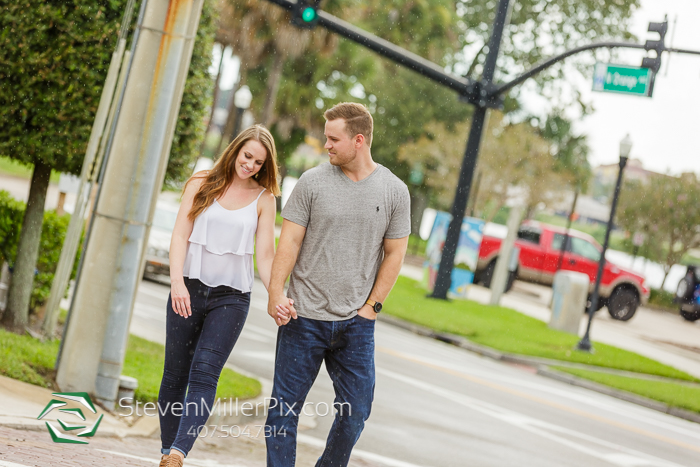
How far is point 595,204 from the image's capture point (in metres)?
94.0

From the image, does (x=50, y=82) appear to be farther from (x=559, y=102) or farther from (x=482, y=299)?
(x=559, y=102)

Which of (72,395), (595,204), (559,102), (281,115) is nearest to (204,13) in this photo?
(72,395)

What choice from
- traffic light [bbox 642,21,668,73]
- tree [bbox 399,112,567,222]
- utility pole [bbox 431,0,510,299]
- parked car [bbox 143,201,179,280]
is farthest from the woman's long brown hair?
tree [bbox 399,112,567,222]

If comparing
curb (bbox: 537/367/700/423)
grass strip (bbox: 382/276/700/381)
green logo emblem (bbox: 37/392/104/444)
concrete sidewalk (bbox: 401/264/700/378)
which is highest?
concrete sidewalk (bbox: 401/264/700/378)

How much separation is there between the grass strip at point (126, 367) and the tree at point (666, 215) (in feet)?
102

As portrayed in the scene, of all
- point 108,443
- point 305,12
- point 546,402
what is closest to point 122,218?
point 108,443

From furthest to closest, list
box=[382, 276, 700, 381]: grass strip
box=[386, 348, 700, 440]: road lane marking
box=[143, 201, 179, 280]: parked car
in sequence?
box=[382, 276, 700, 381]: grass strip, box=[143, 201, 179, 280]: parked car, box=[386, 348, 700, 440]: road lane marking

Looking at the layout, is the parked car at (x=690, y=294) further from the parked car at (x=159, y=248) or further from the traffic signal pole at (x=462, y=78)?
the parked car at (x=159, y=248)

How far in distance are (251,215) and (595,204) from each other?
3694 inches

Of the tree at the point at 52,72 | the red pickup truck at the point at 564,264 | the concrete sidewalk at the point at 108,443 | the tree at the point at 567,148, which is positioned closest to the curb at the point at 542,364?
the concrete sidewalk at the point at 108,443

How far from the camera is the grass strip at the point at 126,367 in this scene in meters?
6.24

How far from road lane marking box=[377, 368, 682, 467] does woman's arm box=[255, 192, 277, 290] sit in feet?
15.7

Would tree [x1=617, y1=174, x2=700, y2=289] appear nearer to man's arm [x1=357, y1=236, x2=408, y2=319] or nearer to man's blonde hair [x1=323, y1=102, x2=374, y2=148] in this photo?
man's arm [x1=357, y1=236, x2=408, y2=319]

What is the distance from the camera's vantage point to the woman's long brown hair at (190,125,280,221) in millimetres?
4277
